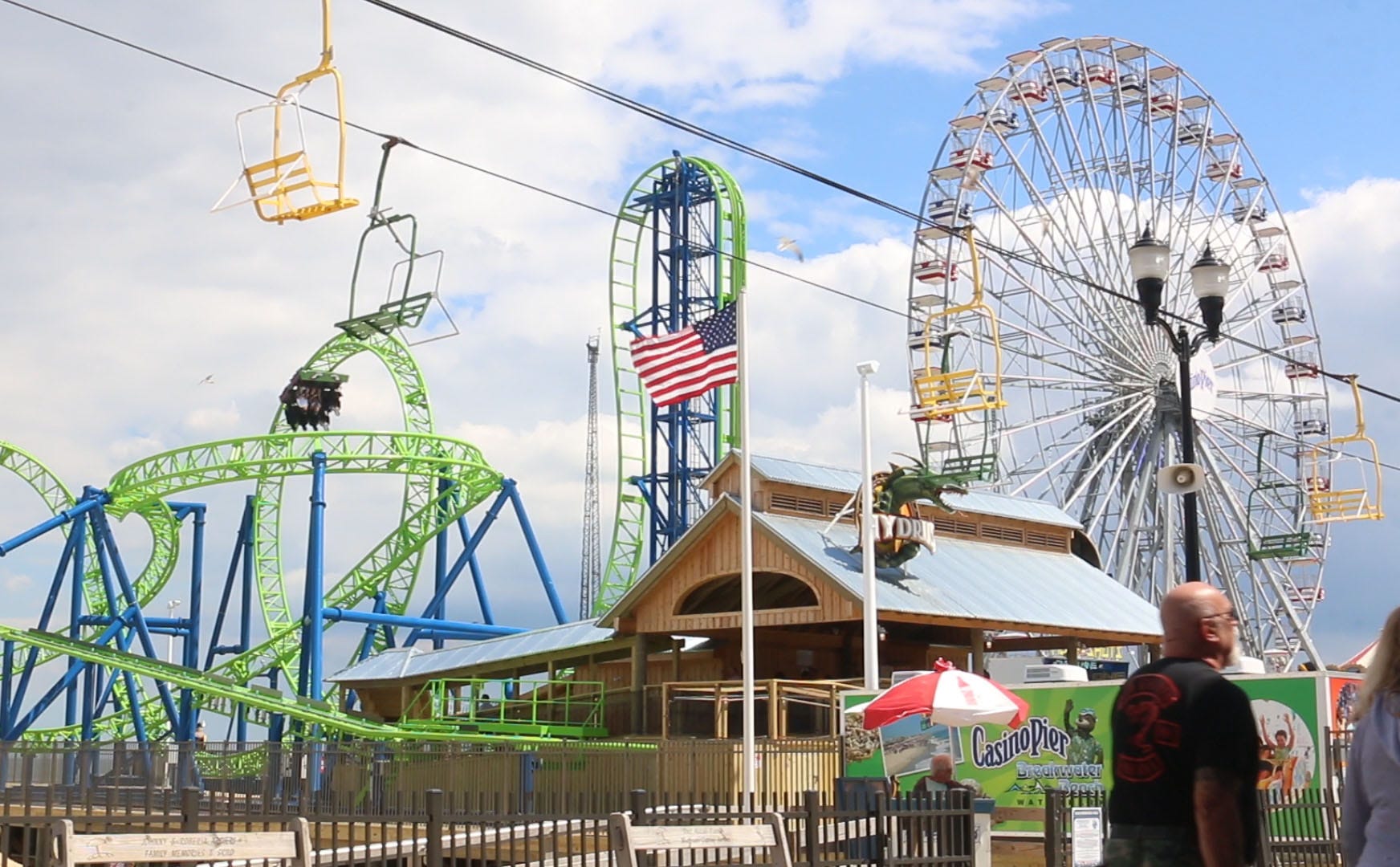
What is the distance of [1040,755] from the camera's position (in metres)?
18.9

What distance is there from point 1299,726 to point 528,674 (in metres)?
19.1

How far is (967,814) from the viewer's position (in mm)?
12031

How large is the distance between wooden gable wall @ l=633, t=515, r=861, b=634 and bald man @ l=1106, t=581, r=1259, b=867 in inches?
804

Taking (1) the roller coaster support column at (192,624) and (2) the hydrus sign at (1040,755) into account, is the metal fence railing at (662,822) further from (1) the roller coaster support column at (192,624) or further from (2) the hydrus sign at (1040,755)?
(1) the roller coaster support column at (192,624)

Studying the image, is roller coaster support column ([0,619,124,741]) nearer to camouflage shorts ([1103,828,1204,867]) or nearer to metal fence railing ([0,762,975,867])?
metal fence railing ([0,762,975,867])

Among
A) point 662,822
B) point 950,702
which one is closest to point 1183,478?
point 950,702

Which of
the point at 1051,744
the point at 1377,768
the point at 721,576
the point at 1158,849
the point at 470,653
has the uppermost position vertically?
the point at 721,576

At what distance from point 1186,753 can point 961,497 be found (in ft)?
89.5

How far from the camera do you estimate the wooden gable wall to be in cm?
2656

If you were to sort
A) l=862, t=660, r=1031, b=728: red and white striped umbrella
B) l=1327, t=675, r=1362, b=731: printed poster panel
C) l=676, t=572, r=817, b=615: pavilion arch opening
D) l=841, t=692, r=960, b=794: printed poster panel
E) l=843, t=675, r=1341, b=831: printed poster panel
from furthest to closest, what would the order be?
l=676, t=572, r=817, b=615: pavilion arch opening < l=841, t=692, r=960, b=794: printed poster panel < l=862, t=660, r=1031, b=728: red and white striped umbrella < l=843, t=675, r=1341, b=831: printed poster panel < l=1327, t=675, r=1362, b=731: printed poster panel

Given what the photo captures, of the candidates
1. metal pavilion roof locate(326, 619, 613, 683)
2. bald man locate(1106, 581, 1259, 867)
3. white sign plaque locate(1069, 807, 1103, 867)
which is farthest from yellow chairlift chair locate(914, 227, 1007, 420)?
bald man locate(1106, 581, 1259, 867)

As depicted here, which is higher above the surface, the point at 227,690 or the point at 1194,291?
the point at 1194,291

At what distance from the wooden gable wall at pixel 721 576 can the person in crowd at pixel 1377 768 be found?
20667 millimetres

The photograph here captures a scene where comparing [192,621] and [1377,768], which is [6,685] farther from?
[1377,768]
